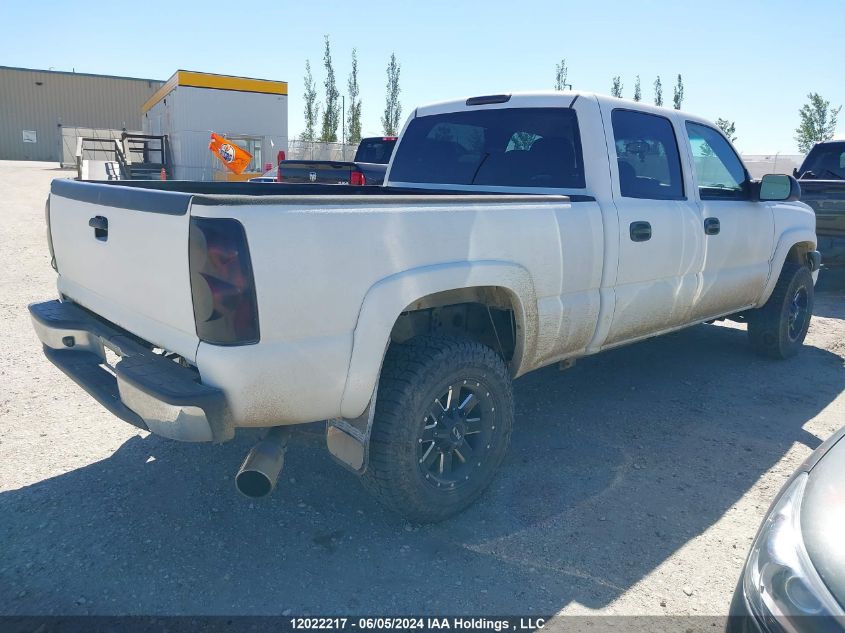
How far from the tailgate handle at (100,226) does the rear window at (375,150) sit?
8.78 metres

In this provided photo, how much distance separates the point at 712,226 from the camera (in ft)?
14.4

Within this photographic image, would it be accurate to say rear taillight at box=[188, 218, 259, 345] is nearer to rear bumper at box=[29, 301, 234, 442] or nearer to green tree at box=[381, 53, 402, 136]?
rear bumper at box=[29, 301, 234, 442]

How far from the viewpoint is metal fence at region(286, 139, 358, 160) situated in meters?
28.8

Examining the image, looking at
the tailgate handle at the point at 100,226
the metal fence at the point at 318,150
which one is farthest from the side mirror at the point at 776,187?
the metal fence at the point at 318,150

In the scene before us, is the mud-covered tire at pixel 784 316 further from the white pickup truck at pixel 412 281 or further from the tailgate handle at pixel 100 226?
the tailgate handle at pixel 100 226

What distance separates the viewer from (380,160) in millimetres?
Result: 11516

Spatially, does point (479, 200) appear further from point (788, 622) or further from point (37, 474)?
point (37, 474)

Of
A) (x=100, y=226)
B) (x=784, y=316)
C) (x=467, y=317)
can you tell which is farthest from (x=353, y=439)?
(x=784, y=316)

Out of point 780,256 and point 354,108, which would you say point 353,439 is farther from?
point 354,108

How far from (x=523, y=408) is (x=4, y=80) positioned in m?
56.5

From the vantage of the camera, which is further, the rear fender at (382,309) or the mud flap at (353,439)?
the mud flap at (353,439)

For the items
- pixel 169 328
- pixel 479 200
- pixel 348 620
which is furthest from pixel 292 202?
pixel 348 620

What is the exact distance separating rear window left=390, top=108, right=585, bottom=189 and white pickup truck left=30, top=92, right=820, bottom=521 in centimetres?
1

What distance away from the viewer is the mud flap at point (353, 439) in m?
2.68
